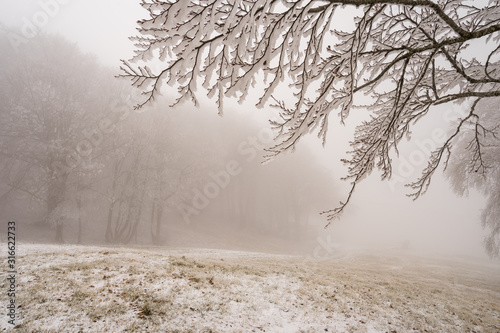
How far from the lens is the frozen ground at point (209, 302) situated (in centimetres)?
396

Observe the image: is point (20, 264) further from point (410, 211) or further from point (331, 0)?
point (410, 211)

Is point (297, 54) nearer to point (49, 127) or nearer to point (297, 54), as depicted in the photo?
point (297, 54)

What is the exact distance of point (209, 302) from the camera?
184 inches

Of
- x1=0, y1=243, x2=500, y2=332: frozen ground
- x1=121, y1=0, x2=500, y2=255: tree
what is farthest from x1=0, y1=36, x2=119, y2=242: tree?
x1=121, y1=0, x2=500, y2=255: tree

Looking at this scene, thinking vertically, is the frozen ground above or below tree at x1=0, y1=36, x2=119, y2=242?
below

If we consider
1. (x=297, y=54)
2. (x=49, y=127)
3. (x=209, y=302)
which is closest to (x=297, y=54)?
(x=297, y=54)

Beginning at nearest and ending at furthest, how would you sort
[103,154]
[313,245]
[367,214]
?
[103,154]
[313,245]
[367,214]

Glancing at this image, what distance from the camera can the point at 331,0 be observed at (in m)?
2.23

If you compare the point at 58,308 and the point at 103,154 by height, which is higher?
the point at 103,154

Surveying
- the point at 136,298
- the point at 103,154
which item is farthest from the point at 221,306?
the point at 103,154

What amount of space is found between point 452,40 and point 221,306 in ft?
17.3

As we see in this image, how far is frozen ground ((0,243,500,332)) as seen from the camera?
396 centimetres

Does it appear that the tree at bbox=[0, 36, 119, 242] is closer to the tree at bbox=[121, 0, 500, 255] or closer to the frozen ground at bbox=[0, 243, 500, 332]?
the frozen ground at bbox=[0, 243, 500, 332]

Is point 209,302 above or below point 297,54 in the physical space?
below
